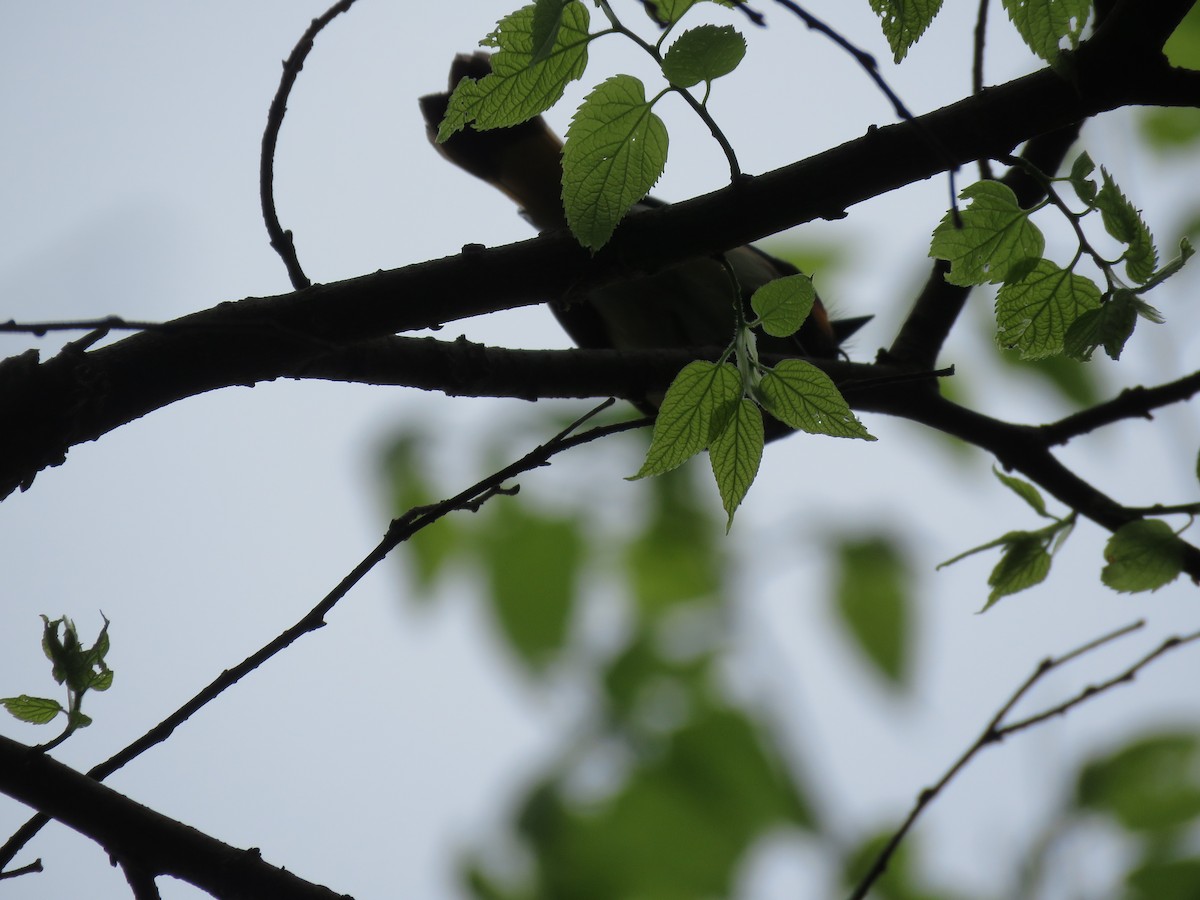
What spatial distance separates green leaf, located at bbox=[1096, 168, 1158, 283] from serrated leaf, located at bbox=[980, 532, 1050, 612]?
0.46 metres

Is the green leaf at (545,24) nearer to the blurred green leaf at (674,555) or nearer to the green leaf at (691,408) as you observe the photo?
the green leaf at (691,408)

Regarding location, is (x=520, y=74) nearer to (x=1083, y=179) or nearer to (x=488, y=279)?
(x=488, y=279)

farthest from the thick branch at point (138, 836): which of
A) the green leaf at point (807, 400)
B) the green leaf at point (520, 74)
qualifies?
the green leaf at point (520, 74)

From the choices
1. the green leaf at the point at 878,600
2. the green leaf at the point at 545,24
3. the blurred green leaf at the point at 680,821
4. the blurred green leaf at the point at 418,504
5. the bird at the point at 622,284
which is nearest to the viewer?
the green leaf at the point at 545,24

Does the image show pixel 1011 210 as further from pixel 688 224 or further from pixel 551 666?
pixel 551 666

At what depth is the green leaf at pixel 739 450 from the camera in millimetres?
1040

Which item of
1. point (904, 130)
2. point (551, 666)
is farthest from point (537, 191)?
point (904, 130)

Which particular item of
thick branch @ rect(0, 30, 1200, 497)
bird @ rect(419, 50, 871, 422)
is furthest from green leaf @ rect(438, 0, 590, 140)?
bird @ rect(419, 50, 871, 422)

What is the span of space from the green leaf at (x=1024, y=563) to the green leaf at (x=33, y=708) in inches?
49.4

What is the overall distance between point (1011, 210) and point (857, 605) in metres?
0.80

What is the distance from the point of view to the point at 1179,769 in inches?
51.8

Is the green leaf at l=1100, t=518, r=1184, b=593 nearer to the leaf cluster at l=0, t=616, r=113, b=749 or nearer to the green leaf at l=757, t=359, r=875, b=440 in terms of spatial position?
the green leaf at l=757, t=359, r=875, b=440

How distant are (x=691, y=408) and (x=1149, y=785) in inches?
33.1

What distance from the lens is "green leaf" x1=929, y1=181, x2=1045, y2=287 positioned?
1141 millimetres
